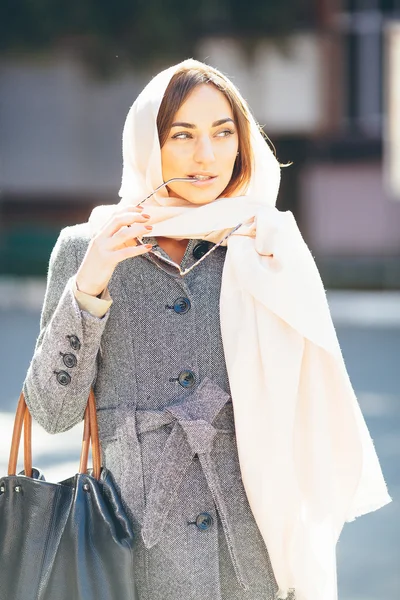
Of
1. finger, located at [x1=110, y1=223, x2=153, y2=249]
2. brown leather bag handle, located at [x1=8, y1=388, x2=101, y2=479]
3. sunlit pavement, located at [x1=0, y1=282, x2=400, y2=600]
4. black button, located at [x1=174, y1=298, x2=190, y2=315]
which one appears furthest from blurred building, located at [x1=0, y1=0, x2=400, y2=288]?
finger, located at [x1=110, y1=223, x2=153, y2=249]

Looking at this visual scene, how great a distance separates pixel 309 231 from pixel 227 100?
20.9 meters

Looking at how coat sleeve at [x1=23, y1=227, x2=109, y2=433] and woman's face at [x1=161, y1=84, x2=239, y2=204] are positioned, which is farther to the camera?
woman's face at [x1=161, y1=84, x2=239, y2=204]

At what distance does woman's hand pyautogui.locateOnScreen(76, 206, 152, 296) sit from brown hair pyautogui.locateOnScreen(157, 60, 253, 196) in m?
0.30

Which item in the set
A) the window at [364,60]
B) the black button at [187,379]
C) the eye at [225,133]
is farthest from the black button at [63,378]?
the window at [364,60]

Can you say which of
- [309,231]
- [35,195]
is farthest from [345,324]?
[35,195]

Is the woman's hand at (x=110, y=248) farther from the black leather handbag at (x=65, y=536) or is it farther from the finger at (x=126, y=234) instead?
the black leather handbag at (x=65, y=536)

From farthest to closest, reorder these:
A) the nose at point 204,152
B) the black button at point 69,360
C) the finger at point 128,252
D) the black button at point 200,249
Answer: the black button at point 200,249 < the nose at point 204,152 < the black button at point 69,360 < the finger at point 128,252

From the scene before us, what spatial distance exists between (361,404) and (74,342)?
729 cm

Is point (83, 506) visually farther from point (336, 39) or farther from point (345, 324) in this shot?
point (336, 39)

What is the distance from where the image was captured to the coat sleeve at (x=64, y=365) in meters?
2.33

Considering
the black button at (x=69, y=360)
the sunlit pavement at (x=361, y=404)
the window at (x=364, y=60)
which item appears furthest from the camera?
the window at (x=364, y=60)

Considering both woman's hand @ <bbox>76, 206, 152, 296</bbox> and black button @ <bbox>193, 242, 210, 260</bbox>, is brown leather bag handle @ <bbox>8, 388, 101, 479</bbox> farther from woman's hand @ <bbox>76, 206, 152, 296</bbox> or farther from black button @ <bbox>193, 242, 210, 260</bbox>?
black button @ <bbox>193, 242, 210, 260</bbox>

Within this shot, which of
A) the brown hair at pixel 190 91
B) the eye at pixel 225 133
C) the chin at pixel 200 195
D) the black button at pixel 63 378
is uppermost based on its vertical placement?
the brown hair at pixel 190 91

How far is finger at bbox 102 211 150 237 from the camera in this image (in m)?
2.27
